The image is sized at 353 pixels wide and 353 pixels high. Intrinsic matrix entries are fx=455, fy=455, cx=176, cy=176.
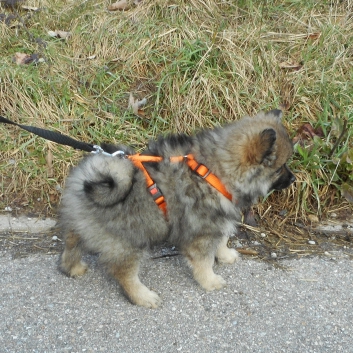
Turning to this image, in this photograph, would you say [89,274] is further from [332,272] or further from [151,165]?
[332,272]

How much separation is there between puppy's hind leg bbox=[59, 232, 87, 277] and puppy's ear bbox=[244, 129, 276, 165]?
140 centimetres

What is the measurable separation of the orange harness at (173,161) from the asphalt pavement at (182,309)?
774 millimetres

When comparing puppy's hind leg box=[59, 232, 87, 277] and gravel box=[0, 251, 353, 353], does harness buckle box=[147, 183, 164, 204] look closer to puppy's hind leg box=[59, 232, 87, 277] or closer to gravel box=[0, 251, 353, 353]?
puppy's hind leg box=[59, 232, 87, 277]

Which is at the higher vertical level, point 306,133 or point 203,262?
point 306,133

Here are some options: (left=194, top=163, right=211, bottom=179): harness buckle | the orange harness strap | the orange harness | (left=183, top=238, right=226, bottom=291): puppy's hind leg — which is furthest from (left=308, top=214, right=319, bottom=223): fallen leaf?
the orange harness strap

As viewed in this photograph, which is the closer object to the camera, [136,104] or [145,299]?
[145,299]

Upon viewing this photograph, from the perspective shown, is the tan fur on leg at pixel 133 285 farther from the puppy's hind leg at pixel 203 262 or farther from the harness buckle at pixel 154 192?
the harness buckle at pixel 154 192

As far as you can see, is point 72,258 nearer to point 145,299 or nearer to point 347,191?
point 145,299

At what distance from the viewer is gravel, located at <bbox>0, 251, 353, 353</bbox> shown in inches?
121

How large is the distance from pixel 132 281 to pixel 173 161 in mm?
945

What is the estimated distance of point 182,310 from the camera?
3387 mm

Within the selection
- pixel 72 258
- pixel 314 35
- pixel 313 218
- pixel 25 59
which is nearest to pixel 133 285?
pixel 72 258

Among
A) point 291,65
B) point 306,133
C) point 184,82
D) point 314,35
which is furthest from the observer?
point 314,35

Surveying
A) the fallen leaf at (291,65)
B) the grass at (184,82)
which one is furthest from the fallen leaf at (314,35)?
the fallen leaf at (291,65)
